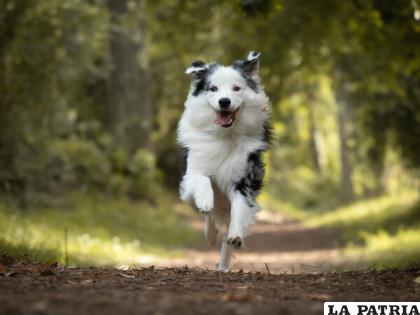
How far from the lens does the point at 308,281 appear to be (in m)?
5.76

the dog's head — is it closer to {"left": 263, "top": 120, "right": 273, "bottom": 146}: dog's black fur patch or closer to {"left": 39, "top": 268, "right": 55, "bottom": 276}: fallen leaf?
{"left": 263, "top": 120, "right": 273, "bottom": 146}: dog's black fur patch

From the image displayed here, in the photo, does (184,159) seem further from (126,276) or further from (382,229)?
(382,229)

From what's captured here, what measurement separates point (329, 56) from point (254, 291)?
41.3ft

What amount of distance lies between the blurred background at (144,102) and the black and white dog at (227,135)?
0.98 m

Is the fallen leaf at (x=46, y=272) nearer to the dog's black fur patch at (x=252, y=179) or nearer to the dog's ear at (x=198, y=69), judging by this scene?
the dog's black fur patch at (x=252, y=179)

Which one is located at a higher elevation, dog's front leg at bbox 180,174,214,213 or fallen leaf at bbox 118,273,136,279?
dog's front leg at bbox 180,174,214,213

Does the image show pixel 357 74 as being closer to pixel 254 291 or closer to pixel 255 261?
pixel 255 261

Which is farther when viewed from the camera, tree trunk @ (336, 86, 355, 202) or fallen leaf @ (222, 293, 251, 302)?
tree trunk @ (336, 86, 355, 202)

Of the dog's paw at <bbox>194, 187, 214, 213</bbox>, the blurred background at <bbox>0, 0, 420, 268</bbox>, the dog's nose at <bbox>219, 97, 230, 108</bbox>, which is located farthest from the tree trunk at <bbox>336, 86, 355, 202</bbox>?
the dog's paw at <bbox>194, 187, 214, 213</bbox>

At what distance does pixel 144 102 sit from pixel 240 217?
42.7ft

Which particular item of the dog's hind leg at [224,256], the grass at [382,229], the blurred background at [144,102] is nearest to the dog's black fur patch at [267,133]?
the blurred background at [144,102]

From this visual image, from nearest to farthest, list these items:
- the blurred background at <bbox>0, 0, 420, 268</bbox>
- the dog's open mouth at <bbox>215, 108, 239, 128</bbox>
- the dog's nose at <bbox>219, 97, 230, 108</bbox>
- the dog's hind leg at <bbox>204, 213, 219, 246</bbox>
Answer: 1. the dog's nose at <bbox>219, 97, 230, 108</bbox>
2. the dog's open mouth at <bbox>215, 108, 239, 128</bbox>
3. the dog's hind leg at <bbox>204, 213, 219, 246</bbox>
4. the blurred background at <bbox>0, 0, 420, 268</bbox>

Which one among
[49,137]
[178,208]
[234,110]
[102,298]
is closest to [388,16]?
[234,110]

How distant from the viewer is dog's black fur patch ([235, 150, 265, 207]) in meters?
7.27
